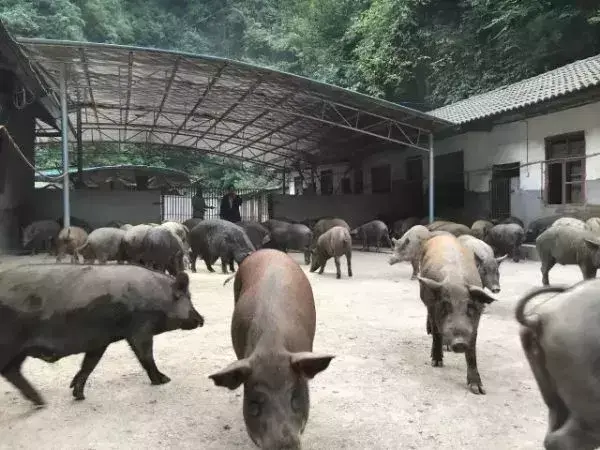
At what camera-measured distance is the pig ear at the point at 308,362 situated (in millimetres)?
2717

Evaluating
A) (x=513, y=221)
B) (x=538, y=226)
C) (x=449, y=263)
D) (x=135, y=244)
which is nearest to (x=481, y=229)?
(x=513, y=221)

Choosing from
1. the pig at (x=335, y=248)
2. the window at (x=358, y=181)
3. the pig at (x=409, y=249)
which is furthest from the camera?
the window at (x=358, y=181)

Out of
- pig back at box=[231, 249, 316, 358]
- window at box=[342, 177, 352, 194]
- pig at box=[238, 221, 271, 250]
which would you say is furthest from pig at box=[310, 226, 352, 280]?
window at box=[342, 177, 352, 194]

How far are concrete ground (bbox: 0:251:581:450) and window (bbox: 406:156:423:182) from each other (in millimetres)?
15141

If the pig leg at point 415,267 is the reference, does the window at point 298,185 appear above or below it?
above

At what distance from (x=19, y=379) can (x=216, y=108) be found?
601 inches

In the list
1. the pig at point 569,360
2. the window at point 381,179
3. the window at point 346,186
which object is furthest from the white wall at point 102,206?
the pig at point 569,360

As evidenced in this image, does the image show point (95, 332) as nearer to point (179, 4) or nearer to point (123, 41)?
point (123, 41)

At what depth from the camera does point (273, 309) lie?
327 cm

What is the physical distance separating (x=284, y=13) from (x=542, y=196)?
28.2 metres

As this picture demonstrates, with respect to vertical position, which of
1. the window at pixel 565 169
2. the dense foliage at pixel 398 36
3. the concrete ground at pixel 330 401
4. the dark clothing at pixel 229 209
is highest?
the dense foliage at pixel 398 36

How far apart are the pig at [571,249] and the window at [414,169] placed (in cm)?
1170

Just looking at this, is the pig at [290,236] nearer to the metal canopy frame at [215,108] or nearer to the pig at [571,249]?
Result: the metal canopy frame at [215,108]

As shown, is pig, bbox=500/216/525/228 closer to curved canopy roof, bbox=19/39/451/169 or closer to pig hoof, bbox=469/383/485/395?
curved canopy roof, bbox=19/39/451/169
